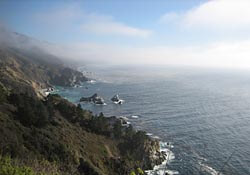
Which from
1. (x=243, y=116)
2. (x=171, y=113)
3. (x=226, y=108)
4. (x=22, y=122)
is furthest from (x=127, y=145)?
(x=226, y=108)

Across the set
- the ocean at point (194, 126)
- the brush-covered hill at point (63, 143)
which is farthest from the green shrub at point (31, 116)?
the ocean at point (194, 126)

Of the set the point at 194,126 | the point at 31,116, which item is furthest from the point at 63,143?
the point at 194,126

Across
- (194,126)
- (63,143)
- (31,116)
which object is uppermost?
(31,116)

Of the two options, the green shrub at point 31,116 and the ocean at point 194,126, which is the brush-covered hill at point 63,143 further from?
the ocean at point 194,126

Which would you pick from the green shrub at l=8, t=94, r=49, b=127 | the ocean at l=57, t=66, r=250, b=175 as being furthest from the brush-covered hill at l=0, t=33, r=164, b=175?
the ocean at l=57, t=66, r=250, b=175

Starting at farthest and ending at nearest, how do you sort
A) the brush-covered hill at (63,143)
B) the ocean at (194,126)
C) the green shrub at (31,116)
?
the ocean at (194,126), the green shrub at (31,116), the brush-covered hill at (63,143)

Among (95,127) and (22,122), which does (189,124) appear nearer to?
(95,127)

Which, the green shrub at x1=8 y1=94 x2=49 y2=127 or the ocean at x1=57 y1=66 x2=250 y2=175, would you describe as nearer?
the green shrub at x1=8 y1=94 x2=49 y2=127

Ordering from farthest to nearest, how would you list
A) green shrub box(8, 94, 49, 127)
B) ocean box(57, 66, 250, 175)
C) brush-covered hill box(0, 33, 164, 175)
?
ocean box(57, 66, 250, 175)
green shrub box(8, 94, 49, 127)
brush-covered hill box(0, 33, 164, 175)

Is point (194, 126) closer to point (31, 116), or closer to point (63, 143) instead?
point (63, 143)

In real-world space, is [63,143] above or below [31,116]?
below

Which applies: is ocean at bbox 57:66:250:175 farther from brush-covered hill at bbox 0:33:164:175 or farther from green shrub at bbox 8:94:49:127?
green shrub at bbox 8:94:49:127
